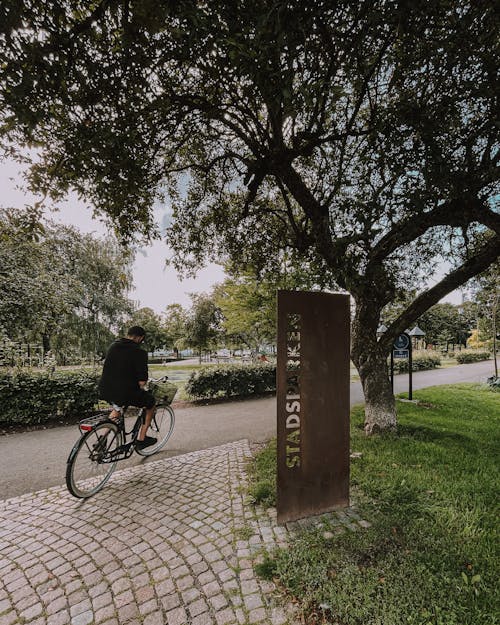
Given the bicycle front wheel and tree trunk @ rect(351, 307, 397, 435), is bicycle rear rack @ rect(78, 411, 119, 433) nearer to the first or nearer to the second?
the bicycle front wheel

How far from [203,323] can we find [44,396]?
2209cm

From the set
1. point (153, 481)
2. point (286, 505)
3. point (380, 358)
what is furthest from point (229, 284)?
point (286, 505)

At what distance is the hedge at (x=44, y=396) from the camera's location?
6352 mm

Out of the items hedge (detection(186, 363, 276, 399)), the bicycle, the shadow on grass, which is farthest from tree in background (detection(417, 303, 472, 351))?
the bicycle

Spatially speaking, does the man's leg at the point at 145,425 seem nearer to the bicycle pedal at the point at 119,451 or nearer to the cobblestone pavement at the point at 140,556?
the bicycle pedal at the point at 119,451

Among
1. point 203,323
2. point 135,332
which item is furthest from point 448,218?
point 203,323

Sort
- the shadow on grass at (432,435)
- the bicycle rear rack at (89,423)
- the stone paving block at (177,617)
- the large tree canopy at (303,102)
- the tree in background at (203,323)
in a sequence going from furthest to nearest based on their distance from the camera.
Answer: the tree in background at (203,323), the shadow on grass at (432,435), the bicycle rear rack at (89,423), the large tree canopy at (303,102), the stone paving block at (177,617)

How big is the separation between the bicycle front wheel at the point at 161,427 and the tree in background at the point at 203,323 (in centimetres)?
2316

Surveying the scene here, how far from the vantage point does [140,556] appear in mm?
2518

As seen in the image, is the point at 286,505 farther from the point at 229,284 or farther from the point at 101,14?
the point at 229,284

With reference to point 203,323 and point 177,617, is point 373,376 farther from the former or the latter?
point 203,323

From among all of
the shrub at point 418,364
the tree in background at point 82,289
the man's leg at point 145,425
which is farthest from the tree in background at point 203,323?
the man's leg at point 145,425

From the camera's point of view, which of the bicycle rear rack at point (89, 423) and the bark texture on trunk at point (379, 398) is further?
the bark texture on trunk at point (379, 398)

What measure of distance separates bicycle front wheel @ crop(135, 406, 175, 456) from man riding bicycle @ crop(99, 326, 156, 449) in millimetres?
995
